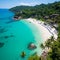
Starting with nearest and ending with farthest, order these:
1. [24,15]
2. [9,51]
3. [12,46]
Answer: [9,51] < [12,46] < [24,15]

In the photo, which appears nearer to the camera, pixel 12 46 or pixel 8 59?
pixel 8 59

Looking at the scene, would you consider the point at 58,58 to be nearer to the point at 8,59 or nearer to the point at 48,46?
the point at 48,46

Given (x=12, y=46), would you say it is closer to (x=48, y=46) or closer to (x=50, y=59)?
(x=48, y=46)

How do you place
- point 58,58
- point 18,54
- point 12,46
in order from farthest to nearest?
point 12,46, point 18,54, point 58,58

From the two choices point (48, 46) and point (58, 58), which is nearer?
point (58, 58)

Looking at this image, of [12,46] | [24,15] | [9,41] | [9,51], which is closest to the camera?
[9,51]

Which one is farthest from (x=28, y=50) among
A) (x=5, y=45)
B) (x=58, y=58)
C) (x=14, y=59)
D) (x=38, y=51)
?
(x=58, y=58)

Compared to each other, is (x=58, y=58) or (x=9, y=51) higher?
(x=58, y=58)

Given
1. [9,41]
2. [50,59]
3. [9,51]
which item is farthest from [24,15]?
[50,59]

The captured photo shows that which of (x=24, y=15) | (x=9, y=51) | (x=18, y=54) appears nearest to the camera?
(x=18, y=54)
